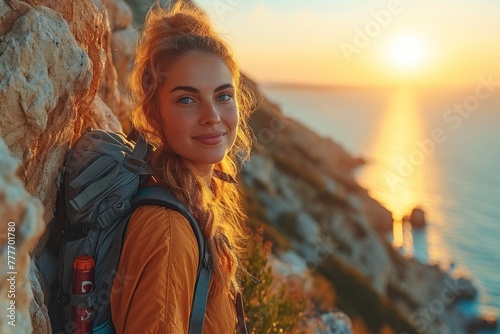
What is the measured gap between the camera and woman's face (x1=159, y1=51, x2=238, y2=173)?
3102mm

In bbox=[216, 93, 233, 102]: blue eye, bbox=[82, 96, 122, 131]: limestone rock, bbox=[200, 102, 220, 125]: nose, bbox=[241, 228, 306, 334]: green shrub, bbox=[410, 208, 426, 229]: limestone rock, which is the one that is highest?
bbox=[216, 93, 233, 102]: blue eye

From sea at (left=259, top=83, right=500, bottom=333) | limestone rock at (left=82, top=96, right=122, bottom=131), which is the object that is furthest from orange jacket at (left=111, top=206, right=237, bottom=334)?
sea at (left=259, top=83, right=500, bottom=333)

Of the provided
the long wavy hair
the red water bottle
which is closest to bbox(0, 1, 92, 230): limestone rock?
the long wavy hair

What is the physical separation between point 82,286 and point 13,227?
1.43 meters

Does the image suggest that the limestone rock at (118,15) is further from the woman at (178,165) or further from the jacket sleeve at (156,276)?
the jacket sleeve at (156,276)

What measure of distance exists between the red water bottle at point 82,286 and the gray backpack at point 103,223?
29mm

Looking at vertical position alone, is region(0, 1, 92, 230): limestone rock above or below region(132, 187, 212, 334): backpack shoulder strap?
above

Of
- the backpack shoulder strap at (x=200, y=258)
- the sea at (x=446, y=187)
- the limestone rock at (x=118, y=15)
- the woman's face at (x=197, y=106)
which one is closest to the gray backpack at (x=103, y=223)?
the backpack shoulder strap at (x=200, y=258)

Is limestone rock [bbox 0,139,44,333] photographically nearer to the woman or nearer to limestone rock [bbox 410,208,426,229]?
the woman

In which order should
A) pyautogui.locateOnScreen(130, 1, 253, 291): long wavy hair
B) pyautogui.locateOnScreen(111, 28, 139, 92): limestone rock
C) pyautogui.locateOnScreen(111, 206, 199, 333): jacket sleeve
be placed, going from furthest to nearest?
pyautogui.locateOnScreen(111, 28, 139, 92): limestone rock
pyautogui.locateOnScreen(130, 1, 253, 291): long wavy hair
pyautogui.locateOnScreen(111, 206, 199, 333): jacket sleeve

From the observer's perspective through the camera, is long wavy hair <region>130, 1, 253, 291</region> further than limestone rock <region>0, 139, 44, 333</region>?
Yes

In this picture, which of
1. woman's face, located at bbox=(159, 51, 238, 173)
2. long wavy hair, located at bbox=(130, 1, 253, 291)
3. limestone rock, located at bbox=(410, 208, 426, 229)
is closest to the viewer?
long wavy hair, located at bbox=(130, 1, 253, 291)

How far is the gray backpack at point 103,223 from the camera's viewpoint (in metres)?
2.79

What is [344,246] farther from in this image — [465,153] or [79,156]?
[465,153]
